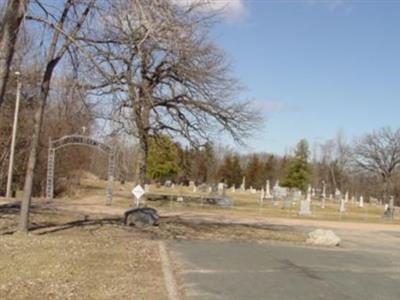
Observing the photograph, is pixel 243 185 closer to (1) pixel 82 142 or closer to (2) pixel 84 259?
(1) pixel 82 142

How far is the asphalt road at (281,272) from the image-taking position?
34.8ft

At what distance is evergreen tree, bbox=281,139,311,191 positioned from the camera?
90.3m

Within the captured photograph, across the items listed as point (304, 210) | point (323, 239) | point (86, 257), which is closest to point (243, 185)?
point (304, 210)

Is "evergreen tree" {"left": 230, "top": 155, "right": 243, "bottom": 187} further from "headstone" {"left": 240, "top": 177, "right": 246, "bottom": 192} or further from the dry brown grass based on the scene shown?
the dry brown grass

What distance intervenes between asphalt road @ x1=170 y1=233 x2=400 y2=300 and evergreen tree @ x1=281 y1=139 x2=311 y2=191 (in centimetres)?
7000

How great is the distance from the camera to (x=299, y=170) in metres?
91.0

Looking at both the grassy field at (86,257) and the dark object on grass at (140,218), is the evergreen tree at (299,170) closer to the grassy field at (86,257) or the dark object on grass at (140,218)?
the grassy field at (86,257)

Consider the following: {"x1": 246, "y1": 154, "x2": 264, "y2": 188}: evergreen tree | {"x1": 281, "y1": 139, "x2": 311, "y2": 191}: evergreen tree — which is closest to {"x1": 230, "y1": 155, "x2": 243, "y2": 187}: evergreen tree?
{"x1": 246, "y1": 154, "x2": 264, "y2": 188}: evergreen tree

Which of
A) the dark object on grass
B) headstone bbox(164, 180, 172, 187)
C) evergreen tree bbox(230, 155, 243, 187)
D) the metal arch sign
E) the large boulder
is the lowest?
the large boulder

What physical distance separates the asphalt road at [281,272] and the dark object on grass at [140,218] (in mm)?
4801

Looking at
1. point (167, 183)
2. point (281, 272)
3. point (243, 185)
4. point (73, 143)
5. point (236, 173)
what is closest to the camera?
point (281, 272)

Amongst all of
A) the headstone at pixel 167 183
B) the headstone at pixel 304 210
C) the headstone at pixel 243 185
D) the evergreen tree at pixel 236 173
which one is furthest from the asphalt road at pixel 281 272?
the evergreen tree at pixel 236 173

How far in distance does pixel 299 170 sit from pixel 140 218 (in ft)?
222

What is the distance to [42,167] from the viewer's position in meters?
47.6
